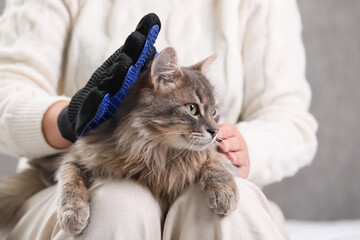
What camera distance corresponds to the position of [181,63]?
1.17m

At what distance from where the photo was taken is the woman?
0.90 m

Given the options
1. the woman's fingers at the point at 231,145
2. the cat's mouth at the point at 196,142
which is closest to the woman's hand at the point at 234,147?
the woman's fingers at the point at 231,145

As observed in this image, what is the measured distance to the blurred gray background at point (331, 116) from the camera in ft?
7.26

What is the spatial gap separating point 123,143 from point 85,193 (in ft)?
0.48

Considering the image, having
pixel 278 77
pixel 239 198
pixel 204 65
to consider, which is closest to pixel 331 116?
pixel 278 77

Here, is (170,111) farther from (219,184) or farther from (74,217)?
(74,217)

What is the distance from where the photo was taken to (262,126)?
1.28 metres

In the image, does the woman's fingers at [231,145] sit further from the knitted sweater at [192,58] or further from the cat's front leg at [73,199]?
the cat's front leg at [73,199]

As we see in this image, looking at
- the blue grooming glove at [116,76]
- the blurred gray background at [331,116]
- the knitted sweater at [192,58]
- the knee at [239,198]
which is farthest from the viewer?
the blurred gray background at [331,116]

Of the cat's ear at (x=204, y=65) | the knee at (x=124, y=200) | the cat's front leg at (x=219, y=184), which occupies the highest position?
the cat's ear at (x=204, y=65)

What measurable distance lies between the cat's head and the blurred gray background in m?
1.36

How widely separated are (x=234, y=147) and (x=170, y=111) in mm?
273

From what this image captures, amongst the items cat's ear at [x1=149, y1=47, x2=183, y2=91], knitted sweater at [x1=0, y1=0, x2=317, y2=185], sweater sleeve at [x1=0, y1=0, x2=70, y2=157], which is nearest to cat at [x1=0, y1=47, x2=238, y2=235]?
cat's ear at [x1=149, y1=47, x2=183, y2=91]

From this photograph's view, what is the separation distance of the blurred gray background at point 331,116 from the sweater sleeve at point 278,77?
Answer: 2.83ft
